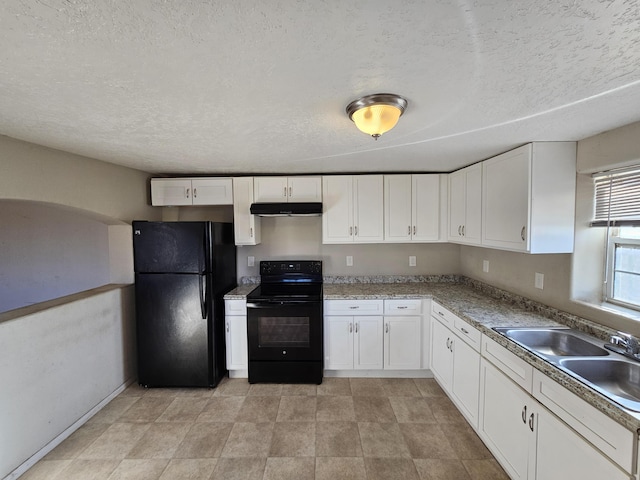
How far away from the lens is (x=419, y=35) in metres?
0.86

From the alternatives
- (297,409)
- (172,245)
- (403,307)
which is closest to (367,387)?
(297,409)

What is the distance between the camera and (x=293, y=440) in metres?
2.12

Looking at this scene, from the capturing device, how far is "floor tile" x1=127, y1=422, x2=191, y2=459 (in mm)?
2004

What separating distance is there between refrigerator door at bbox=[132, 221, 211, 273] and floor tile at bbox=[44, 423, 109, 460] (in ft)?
4.33

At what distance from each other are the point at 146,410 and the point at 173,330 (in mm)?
679

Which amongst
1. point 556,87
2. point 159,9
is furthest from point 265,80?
point 556,87

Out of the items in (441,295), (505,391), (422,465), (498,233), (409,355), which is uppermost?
(498,233)

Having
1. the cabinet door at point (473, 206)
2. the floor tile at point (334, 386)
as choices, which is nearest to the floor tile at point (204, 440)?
the floor tile at point (334, 386)

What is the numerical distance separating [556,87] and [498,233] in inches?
50.9

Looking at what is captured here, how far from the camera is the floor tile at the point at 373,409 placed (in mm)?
2346

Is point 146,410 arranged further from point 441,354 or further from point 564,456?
point 564,456

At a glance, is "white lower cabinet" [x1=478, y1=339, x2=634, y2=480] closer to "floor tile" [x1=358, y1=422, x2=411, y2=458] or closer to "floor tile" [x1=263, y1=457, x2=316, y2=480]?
"floor tile" [x1=358, y1=422, x2=411, y2=458]

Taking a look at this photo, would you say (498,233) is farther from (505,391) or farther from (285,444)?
(285,444)

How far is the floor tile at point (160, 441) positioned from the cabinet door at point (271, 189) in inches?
85.3
